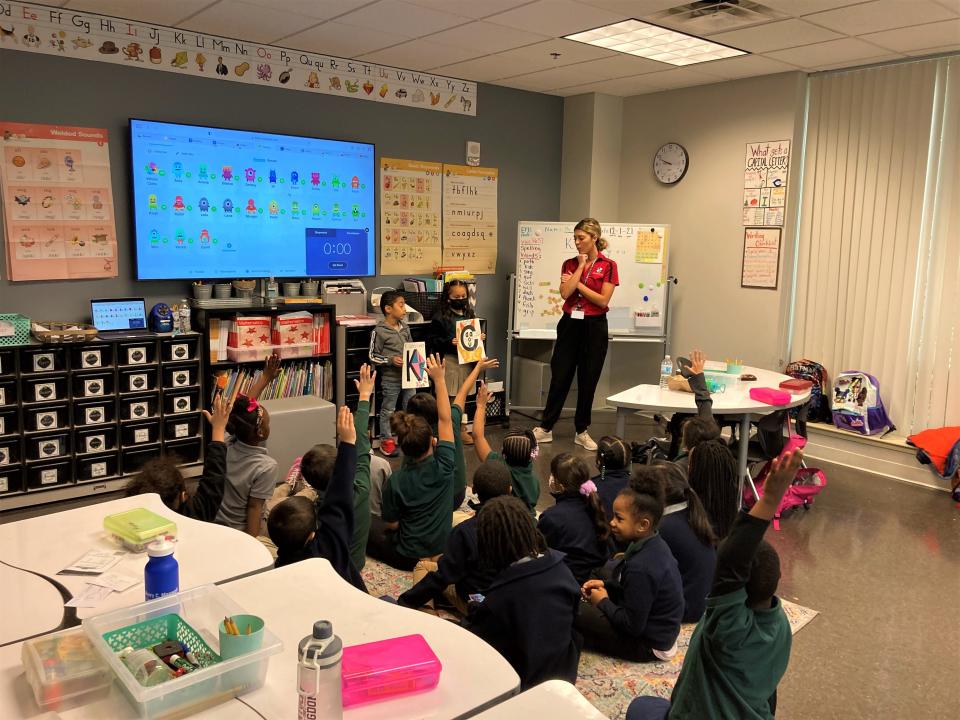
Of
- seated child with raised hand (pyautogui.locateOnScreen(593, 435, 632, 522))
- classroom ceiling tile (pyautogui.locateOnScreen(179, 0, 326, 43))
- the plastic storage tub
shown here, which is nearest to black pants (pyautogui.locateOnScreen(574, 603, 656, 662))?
seated child with raised hand (pyautogui.locateOnScreen(593, 435, 632, 522))

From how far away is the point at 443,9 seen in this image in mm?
4254

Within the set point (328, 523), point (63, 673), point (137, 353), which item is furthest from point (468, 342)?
point (63, 673)

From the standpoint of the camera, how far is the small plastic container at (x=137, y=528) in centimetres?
219

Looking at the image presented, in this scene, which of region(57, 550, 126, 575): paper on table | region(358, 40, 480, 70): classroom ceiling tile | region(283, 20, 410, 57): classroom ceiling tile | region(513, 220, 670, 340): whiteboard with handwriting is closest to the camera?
region(57, 550, 126, 575): paper on table

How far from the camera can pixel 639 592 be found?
2604 millimetres

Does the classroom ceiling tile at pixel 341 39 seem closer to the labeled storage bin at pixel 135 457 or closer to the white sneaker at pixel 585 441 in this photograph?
the labeled storage bin at pixel 135 457

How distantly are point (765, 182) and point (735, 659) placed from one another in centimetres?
502

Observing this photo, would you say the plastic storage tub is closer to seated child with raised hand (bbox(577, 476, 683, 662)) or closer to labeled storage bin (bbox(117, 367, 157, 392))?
seated child with raised hand (bbox(577, 476, 683, 662))

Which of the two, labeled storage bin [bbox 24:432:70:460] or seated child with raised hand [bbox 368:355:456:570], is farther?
labeled storage bin [bbox 24:432:70:460]

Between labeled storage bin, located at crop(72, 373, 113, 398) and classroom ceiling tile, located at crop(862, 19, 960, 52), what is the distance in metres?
5.00

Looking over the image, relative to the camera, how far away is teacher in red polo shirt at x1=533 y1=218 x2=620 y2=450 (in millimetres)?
5629

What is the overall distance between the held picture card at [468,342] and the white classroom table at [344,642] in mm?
3144

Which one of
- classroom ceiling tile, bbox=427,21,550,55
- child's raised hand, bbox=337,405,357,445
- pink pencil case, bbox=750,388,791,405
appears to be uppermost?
classroom ceiling tile, bbox=427,21,550,55

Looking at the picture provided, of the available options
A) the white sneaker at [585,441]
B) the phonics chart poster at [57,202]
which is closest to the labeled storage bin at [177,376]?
the phonics chart poster at [57,202]
